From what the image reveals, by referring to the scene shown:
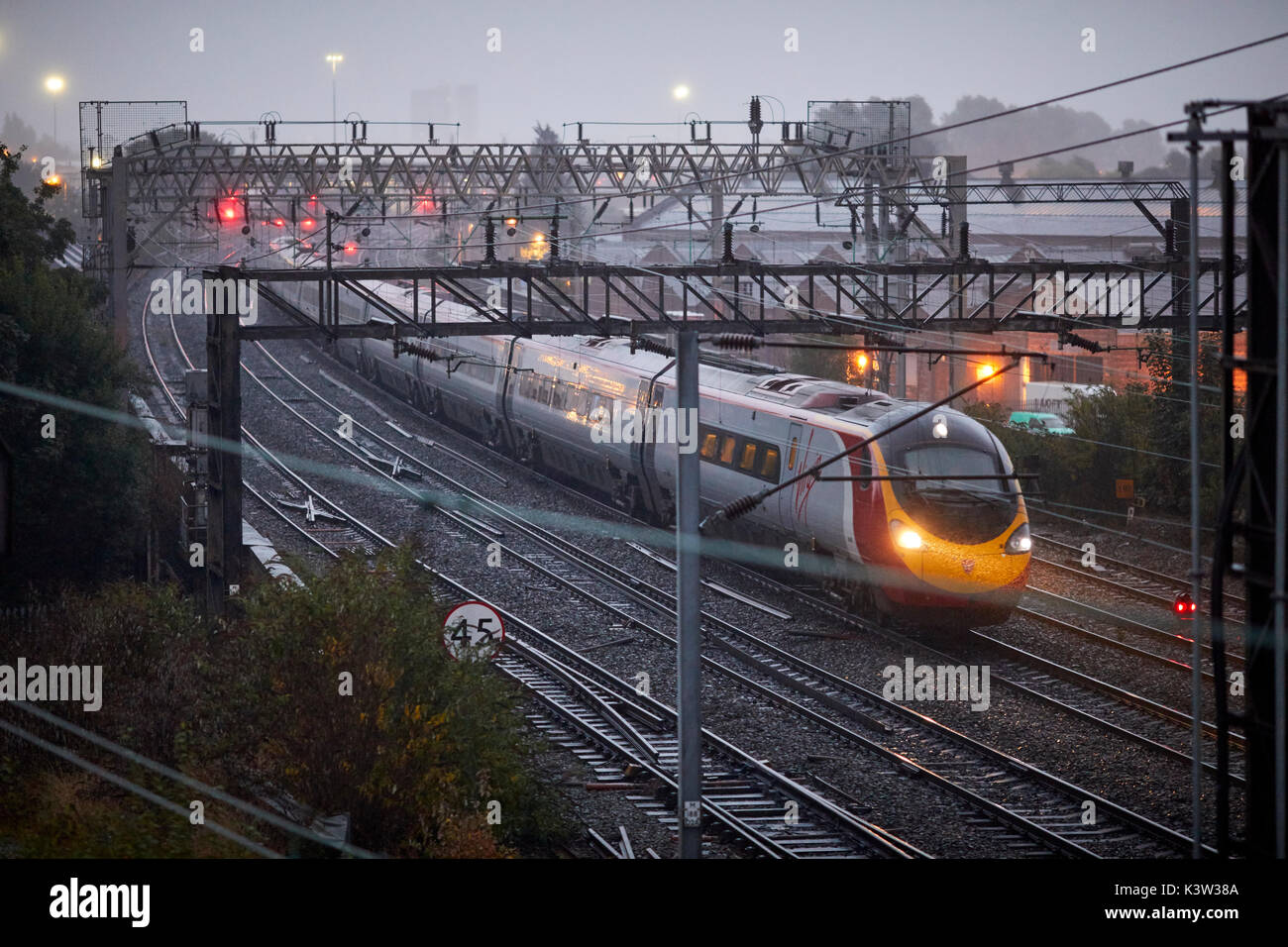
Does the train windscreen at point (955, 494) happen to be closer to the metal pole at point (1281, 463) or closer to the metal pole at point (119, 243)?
the metal pole at point (1281, 463)

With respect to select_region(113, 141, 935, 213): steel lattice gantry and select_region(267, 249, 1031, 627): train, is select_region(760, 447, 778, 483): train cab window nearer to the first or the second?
select_region(267, 249, 1031, 627): train

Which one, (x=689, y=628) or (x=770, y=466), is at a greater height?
(x=770, y=466)

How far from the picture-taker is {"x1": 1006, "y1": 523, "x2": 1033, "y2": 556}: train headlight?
56.3 feet

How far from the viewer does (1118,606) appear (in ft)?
66.0

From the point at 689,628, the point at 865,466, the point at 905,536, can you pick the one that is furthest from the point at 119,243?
the point at 689,628

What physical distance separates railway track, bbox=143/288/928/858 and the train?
9.88 feet

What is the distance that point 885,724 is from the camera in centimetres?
1527

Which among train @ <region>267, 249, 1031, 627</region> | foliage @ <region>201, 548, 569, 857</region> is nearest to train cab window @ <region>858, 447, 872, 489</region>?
train @ <region>267, 249, 1031, 627</region>

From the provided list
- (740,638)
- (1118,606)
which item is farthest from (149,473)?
(1118,606)

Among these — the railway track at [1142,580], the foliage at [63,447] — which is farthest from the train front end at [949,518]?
the foliage at [63,447]

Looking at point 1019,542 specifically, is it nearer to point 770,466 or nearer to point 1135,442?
point 770,466

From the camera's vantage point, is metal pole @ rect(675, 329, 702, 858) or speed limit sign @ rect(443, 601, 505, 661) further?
speed limit sign @ rect(443, 601, 505, 661)

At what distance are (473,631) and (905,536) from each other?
5.89 metres

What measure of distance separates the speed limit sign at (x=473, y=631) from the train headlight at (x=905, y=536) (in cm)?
554
